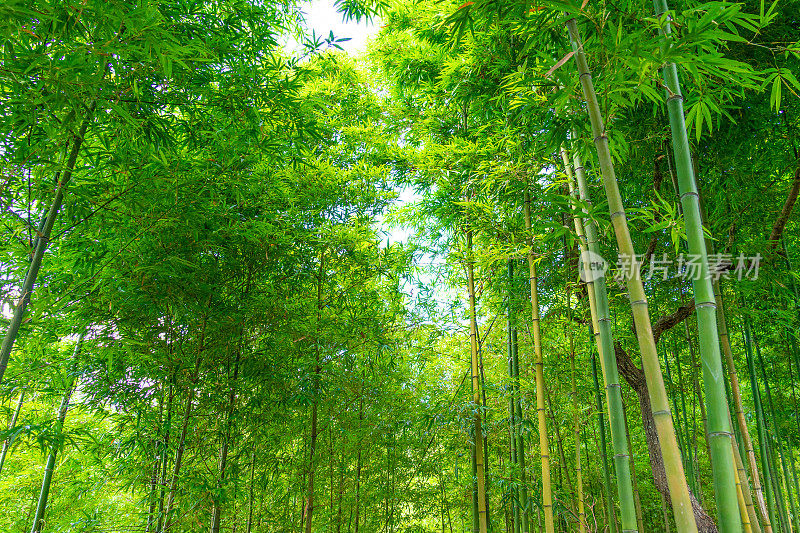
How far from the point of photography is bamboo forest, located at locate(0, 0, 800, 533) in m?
1.61

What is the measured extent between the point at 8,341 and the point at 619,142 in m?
2.45

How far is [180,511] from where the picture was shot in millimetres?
2869

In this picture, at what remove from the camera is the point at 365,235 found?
386cm

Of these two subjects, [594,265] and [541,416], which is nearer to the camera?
[594,265]

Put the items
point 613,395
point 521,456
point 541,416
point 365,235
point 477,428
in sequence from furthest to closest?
point 365,235 < point 521,456 < point 477,428 < point 541,416 < point 613,395

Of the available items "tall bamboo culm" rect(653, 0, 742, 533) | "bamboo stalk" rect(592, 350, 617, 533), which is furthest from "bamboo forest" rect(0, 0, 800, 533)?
"bamboo stalk" rect(592, 350, 617, 533)

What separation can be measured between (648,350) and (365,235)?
8.87 ft

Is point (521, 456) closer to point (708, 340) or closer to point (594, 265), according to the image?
point (594, 265)

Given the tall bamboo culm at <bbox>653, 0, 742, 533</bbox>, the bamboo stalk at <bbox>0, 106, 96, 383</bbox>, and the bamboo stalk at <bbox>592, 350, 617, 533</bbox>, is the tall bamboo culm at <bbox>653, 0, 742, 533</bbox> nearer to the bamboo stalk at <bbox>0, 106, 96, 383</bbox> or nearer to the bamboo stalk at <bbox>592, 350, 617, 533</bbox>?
the bamboo stalk at <bbox>0, 106, 96, 383</bbox>

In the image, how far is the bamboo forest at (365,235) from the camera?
5.29ft

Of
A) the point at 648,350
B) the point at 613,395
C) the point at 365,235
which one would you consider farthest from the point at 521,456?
the point at 648,350

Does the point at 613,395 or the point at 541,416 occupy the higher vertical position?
the point at 541,416

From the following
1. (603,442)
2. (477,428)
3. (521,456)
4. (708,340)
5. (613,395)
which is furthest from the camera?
(603,442)

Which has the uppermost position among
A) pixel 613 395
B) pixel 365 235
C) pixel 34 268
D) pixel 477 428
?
pixel 365 235
